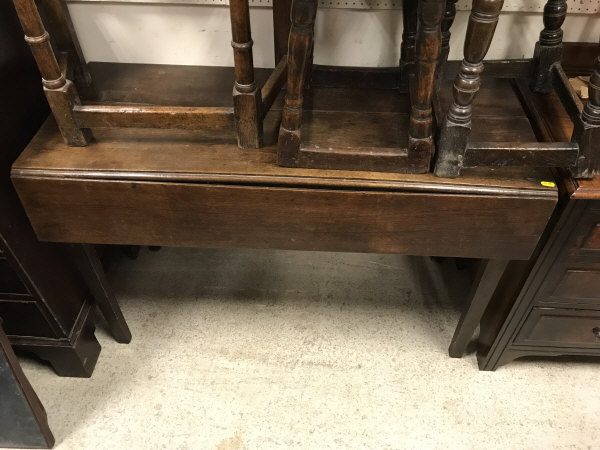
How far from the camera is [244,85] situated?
3.49 ft

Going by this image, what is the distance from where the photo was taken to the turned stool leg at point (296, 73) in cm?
92

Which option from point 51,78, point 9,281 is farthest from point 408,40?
point 9,281

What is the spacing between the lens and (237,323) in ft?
5.44

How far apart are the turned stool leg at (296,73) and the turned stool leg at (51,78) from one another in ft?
1.48

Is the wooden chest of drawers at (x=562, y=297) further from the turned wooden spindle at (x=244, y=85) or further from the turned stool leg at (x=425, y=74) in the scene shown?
the turned wooden spindle at (x=244, y=85)

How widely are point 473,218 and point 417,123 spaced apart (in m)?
0.24

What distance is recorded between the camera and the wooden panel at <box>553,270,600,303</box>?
1.21 m

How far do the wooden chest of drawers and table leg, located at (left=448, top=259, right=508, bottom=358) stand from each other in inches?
2.2

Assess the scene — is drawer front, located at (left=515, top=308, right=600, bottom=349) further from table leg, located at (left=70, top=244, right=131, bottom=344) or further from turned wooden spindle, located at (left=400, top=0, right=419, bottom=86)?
table leg, located at (left=70, top=244, right=131, bottom=344)

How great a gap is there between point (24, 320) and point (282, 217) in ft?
2.45

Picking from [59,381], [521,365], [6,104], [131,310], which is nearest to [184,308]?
[131,310]

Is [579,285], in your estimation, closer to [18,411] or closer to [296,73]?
[296,73]

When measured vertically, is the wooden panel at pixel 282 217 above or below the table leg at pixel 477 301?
above

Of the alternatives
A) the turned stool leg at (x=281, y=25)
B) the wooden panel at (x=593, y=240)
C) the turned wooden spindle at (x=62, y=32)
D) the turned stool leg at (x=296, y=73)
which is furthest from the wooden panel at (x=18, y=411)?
the wooden panel at (x=593, y=240)
